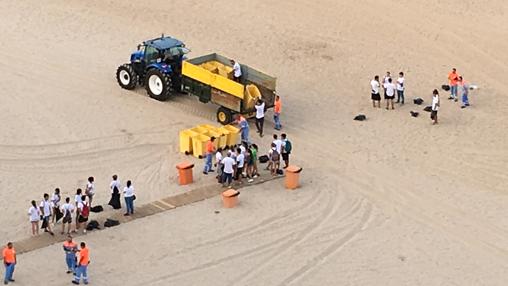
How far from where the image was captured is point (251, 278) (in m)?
23.6

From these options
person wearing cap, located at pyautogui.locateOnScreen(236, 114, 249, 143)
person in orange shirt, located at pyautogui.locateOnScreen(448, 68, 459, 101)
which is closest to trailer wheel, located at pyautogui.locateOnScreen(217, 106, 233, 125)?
person wearing cap, located at pyautogui.locateOnScreen(236, 114, 249, 143)

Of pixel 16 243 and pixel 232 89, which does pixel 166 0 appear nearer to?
pixel 232 89

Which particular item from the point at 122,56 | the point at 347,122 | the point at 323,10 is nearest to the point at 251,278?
the point at 347,122

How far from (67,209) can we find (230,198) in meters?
4.35

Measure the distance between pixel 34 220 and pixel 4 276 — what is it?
199 centimetres

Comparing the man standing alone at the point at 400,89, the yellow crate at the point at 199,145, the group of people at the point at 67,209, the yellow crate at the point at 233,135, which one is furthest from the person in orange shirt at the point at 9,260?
the man standing alone at the point at 400,89

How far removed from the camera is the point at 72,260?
2309 cm

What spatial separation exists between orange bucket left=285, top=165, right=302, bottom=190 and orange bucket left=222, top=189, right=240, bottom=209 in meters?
1.82

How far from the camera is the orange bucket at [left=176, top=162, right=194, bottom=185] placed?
92.1 ft

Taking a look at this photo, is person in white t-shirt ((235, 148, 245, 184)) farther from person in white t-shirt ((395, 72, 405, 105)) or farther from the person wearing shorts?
person in white t-shirt ((395, 72, 405, 105))

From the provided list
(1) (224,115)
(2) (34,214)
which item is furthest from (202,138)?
(2) (34,214)

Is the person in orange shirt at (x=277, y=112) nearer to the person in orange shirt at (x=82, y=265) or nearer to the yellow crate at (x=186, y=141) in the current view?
the yellow crate at (x=186, y=141)

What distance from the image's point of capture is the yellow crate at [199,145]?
1175 inches

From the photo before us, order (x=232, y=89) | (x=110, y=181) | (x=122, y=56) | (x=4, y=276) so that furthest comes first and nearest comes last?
(x=122, y=56) < (x=232, y=89) < (x=110, y=181) < (x=4, y=276)
